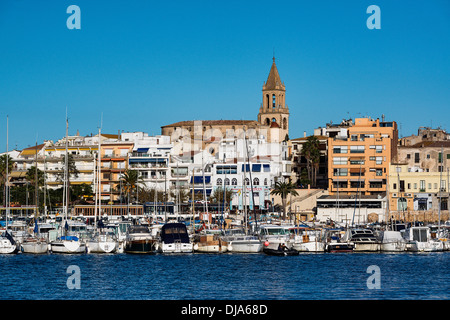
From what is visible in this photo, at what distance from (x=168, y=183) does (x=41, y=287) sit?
7018 cm

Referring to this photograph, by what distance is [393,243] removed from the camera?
53531mm

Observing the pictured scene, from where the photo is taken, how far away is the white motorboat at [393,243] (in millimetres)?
53562

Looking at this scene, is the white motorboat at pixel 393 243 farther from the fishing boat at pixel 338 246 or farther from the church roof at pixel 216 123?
the church roof at pixel 216 123

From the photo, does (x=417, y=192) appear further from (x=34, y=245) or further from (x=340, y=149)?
(x=34, y=245)

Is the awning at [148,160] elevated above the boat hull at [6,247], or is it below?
above

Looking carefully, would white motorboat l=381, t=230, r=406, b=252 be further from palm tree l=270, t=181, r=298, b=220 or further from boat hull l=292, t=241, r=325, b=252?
palm tree l=270, t=181, r=298, b=220

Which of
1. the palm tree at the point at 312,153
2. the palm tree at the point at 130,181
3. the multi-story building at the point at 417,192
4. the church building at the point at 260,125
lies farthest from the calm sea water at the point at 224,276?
the church building at the point at 260,125

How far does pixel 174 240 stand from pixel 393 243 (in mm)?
16028

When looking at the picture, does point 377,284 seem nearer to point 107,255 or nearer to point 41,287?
point 41,287

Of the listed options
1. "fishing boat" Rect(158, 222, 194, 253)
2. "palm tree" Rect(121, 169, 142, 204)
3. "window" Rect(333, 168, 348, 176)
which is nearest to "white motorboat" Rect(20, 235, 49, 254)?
"fishing boat" Rect(158, 222, 194, 253)

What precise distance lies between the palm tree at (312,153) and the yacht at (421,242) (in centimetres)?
5282
